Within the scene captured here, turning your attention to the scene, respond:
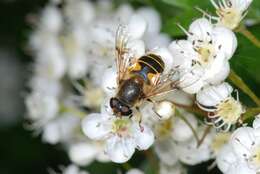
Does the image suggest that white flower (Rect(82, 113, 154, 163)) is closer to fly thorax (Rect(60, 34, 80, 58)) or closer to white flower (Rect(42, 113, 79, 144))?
white flower (Rect(42, 113, 79, 144))

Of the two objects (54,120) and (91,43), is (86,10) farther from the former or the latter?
(54,120)

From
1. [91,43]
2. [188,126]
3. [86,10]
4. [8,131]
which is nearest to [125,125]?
[188,126]

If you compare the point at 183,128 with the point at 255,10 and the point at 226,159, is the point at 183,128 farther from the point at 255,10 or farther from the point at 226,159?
the point at 255,10

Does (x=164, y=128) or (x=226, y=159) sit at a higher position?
(x=226, y=159)

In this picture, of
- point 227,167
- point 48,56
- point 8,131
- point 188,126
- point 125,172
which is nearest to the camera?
point 227,167

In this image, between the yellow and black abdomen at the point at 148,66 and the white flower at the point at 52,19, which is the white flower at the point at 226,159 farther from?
the white flower at the point at 52,19

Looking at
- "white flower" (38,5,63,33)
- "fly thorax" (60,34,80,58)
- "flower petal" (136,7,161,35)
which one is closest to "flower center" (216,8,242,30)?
"flower petal" (136,7,161,35)

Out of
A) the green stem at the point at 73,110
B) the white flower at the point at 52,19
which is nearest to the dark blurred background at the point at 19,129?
the white flower at the point at 52,19

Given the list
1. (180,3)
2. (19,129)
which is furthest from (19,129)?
(180,3)
